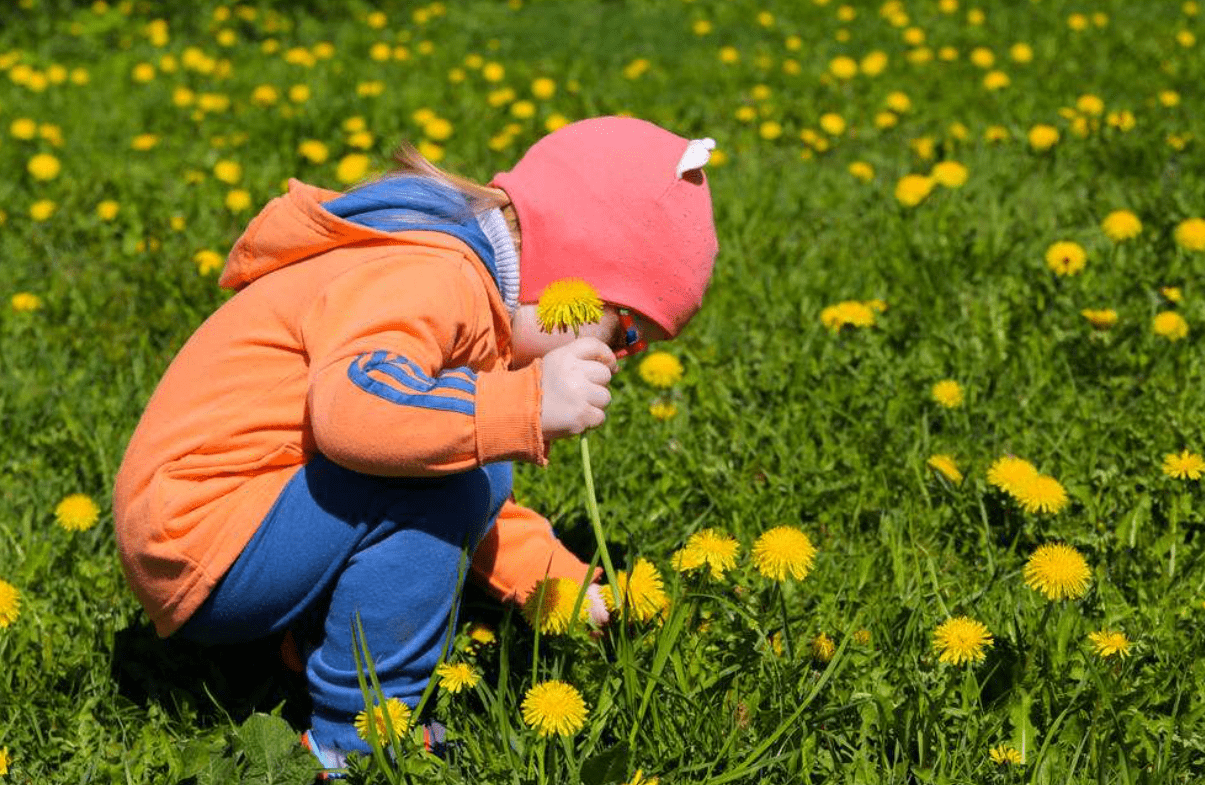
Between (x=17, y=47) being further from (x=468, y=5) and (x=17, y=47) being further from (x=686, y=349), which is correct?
(x=686, y=349)

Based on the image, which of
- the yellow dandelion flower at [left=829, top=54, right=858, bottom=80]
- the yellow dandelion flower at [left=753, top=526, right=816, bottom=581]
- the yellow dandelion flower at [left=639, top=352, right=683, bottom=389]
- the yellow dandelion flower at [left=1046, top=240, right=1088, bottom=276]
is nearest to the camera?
the yellow dandelion flower at [left=753, top=526, right=816, bottom=581]

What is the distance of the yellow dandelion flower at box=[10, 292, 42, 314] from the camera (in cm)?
340

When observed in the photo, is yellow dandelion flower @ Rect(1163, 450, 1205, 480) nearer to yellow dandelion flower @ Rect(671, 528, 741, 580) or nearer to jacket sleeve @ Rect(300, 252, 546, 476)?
yellow dandelion flower @ Rect(671, 528, 741, 580)

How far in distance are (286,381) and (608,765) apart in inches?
27.6

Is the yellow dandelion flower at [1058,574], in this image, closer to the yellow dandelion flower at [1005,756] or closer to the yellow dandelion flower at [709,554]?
the yellow dandelion flower at [1005,756]

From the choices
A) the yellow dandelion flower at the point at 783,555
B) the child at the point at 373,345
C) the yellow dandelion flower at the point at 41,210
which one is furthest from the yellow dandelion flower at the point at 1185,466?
the yellow dandelion flower at the point at 41,210

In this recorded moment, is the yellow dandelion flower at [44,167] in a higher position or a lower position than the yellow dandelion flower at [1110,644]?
lower

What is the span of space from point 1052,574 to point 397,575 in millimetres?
926

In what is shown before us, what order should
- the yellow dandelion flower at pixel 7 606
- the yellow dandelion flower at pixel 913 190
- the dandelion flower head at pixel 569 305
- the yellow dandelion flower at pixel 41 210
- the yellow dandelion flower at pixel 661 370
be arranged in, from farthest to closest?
the yellow dandelion flower at pixel 41 210
the yellow dandelion flower at pixel 913 190
the yellow dandelion flower at pixel 661 370
the yellow dandelion flower at pixel 7 606
the dandelion flower head at pixel 569 305

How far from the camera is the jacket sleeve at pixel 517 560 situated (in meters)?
2.33

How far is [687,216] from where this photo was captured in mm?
2049

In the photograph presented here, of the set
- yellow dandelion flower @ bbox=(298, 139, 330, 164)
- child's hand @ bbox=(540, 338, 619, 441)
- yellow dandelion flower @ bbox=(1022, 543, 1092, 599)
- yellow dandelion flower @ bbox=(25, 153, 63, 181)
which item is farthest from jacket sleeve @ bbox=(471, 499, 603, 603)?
yellow dandelion flower @ bbox=(25, 153, 63, 181)

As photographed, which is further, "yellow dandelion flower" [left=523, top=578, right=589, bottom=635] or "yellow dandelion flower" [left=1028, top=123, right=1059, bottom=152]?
"yellow dandelion flower" [left=1028, top=123, right=1059, bottom=152]

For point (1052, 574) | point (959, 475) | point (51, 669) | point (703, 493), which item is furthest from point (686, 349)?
point (51, 669)
